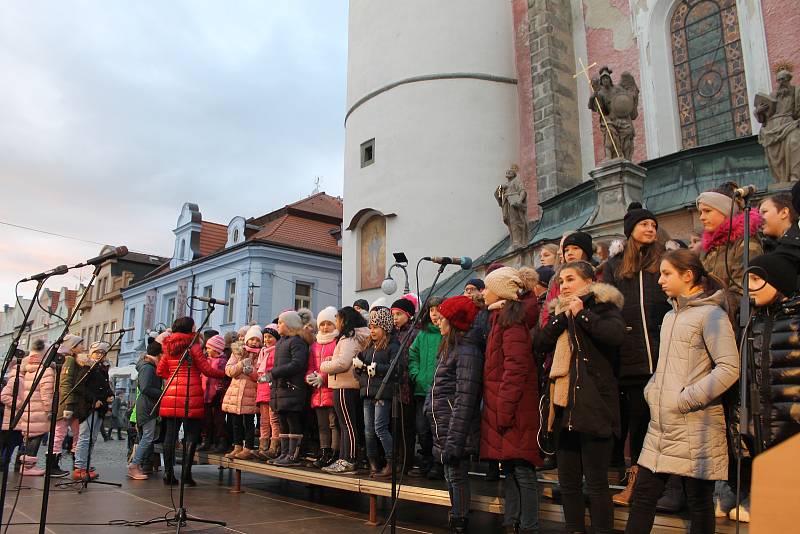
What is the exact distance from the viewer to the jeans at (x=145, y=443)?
319 inches

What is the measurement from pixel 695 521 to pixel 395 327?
138 inches

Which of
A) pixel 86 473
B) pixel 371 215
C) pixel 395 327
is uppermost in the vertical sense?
pixel 371 215

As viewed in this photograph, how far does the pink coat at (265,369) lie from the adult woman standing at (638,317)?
4189 mm

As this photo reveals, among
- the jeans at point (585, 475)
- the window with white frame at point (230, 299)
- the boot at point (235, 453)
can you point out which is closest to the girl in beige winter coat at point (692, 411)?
the jeans at point (585, 475)

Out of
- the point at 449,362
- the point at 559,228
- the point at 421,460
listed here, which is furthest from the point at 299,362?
the point at 559,228

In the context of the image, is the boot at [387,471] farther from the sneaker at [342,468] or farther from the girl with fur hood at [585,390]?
the girl with fur hood at [585,390]

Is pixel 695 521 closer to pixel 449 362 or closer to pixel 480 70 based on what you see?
pixel 449 362

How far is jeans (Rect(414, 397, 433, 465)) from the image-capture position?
20.0 feet

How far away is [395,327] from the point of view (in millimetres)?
6367

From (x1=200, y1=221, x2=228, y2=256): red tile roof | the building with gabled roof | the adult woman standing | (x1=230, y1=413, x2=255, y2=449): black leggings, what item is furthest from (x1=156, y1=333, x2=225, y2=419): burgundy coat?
(x1=200, y1=221, x2=228, y2=256): red tile roof

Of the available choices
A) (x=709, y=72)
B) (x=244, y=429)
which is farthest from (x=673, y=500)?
(x=709, y=72)

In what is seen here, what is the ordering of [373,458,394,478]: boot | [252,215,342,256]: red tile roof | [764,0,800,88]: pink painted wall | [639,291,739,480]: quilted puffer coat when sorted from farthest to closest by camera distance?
[252,215,342,256]: red tile roof
[764,0,800,88]: pink painted wall
[373,458,394,478]: boot
[639,291,739,480]: quilted puffer coat

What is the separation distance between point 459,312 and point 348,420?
215 centimetres

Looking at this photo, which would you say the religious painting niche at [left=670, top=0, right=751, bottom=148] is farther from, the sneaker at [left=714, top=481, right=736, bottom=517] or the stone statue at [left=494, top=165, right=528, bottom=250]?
the sneaker at [left=714, top=481, right=736, bottom=517]
